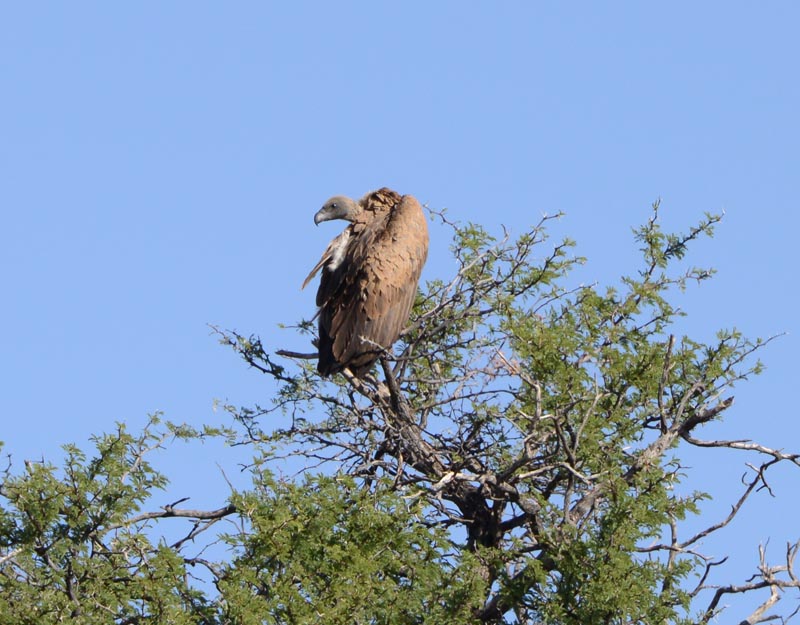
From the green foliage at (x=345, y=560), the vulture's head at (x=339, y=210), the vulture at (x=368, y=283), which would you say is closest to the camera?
the green foliage at (x=345, y=560)

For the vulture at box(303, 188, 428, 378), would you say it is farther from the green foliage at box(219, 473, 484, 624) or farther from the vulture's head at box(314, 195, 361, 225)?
the green foliage at box(219, 473, 484, 624)

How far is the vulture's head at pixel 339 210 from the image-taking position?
38.3 feet

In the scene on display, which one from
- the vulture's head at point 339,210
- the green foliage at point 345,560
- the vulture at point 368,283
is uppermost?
the vulture's head at point 339,210

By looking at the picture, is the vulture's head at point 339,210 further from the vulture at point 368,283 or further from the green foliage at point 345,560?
the green foliage at point 345,560

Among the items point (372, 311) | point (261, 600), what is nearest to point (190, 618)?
point (261, 600)

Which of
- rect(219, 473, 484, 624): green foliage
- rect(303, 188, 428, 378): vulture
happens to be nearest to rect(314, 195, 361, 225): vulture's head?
rect(303, 188, 428, 378): vulture

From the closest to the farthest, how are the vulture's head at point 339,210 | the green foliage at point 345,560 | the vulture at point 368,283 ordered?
Answer: 1. the green foliage at point 345,560
2. the vulture at point 368,283
3. the vulture's head at point 339,210

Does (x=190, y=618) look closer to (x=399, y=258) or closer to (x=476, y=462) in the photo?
(x=476, y=462)

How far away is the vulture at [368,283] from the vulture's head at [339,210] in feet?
0.78

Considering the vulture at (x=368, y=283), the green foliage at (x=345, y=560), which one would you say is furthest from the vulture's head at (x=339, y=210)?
the green foliage at (x=345, y=560)

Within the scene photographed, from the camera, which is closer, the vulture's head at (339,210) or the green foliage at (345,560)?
the green foliage at (345,560)

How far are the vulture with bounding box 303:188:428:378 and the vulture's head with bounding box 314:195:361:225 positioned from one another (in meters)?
0.24

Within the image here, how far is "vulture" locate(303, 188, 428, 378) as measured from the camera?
32.9ft

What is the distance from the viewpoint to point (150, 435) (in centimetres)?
896
